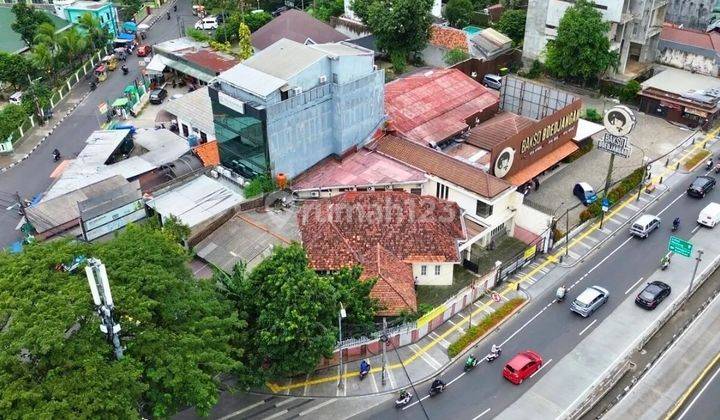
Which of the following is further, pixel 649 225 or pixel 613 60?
pixel 613 60

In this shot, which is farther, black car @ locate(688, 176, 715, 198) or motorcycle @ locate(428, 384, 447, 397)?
black car @ locate(688, 176, 715, 198)

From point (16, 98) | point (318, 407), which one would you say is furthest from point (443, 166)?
point (16, 98)

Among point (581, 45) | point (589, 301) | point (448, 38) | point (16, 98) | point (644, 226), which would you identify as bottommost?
point (589, 301)

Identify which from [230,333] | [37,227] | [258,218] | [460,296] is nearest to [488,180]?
[460,296]

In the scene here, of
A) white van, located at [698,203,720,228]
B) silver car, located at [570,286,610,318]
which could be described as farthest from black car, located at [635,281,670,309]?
white van, located at [698,203,720,228]

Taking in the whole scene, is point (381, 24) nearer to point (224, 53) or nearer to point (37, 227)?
point (224, 53)

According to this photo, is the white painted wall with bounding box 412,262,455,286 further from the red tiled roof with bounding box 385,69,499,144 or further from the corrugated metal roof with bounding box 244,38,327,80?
the corrugated metal roof with bounding box 244,38,327,80

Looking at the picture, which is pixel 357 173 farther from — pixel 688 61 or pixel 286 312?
pixel 688 61
